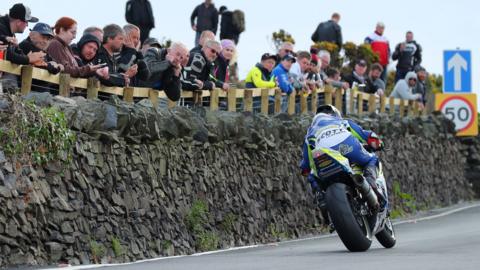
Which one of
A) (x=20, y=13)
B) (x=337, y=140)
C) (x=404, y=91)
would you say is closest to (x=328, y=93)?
(x=404, y=91)

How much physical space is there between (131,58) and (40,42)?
7.77ft

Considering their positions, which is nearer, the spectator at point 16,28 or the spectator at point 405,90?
the spectator at point 16,28

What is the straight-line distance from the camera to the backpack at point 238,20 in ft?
91.5

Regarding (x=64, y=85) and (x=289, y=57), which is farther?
(x=289, y=57)

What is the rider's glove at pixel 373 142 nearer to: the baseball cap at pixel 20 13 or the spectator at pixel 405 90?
the baseball cap at pixel 20 13

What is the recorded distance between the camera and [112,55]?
17984 millimetres

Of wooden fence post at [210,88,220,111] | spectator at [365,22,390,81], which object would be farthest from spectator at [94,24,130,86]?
spectator at [365,22,390,81]

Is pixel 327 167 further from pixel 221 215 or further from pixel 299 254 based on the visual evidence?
pixel 221 215

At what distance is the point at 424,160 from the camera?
117 ft

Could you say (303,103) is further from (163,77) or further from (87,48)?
(87,48)

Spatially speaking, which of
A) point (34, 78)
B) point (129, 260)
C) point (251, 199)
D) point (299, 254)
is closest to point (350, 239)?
point (299, 254)

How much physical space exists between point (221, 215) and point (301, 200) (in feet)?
14.4

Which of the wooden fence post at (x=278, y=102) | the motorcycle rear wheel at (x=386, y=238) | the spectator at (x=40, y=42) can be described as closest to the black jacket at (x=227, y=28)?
the wooden fence post at (x=278, y=102)

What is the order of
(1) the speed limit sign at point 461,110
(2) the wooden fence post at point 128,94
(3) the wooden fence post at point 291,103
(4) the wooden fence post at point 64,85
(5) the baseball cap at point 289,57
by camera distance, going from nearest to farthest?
(4) the wooden fence post at point 64,85
(2) the wooden fence post at point 128,94
(5) the baseball cap at point 289,57
(3) the wooden fence post at point 291,103
(1) the speed limit sign at point 461,110
